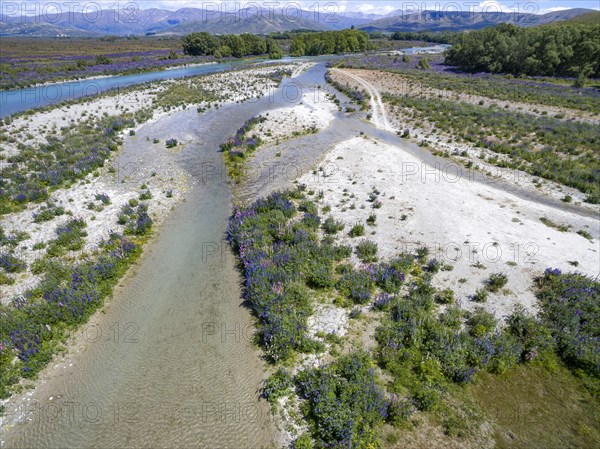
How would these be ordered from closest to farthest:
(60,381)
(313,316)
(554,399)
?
(554,399) → (60,381) → (313,316)

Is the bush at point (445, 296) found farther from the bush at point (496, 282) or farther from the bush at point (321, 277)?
the bush at point (321, 277)

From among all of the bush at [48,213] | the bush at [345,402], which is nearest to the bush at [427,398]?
the bush at [345,402]

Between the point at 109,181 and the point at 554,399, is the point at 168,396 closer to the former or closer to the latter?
the point at 554,399

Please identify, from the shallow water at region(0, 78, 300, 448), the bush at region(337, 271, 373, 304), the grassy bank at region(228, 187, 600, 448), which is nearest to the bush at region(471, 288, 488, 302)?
the grassy bank at region(228, 187, 600, 448)

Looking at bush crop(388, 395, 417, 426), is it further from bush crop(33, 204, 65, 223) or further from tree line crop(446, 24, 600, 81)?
tree line crop(446, 24, 600, 81)

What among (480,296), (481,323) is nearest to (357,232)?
(480,296)

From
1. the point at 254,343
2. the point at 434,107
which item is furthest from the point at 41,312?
the point at 434,107
